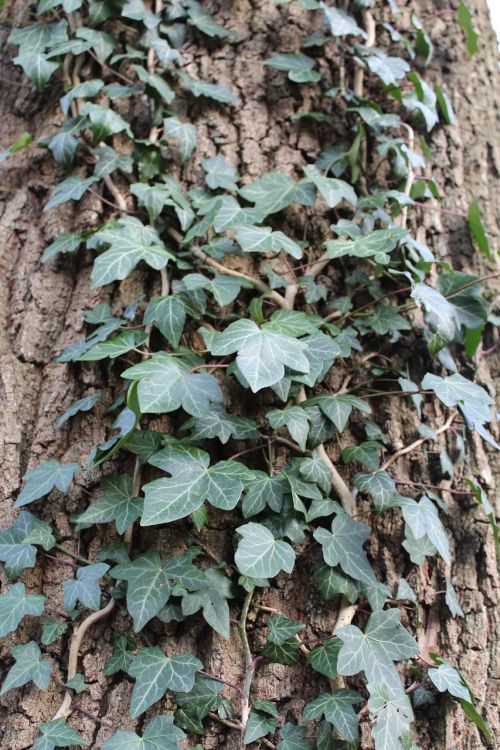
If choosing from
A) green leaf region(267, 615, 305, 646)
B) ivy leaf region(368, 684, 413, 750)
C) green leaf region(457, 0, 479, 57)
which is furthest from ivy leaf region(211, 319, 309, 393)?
green leaf region(457, 0, 479, 57)

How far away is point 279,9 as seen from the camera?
1.58 meters

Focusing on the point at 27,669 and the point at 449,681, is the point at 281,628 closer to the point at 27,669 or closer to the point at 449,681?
the point at 449,681

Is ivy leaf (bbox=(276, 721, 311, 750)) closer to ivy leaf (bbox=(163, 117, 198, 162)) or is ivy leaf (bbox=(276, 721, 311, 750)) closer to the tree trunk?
the tree trunk

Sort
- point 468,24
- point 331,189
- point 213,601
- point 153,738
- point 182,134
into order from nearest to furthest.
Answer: point 153,738, point 213,601, point 331,189, point 182,134, point 468,24

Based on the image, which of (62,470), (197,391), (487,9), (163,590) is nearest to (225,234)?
(197,391)

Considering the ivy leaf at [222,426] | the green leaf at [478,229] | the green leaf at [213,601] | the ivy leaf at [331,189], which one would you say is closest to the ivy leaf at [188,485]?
the ivy leaf at [222,426]

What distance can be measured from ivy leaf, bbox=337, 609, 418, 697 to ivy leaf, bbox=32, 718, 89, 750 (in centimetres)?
48

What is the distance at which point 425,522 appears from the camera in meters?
1.15

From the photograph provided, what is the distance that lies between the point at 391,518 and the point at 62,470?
68 centimetres

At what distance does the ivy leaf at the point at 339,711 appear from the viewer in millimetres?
993

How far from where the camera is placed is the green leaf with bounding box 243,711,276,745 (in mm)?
999

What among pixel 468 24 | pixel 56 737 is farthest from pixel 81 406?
pixel 468 24

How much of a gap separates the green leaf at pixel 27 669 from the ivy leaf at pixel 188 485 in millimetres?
360

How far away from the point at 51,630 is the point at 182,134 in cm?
113
